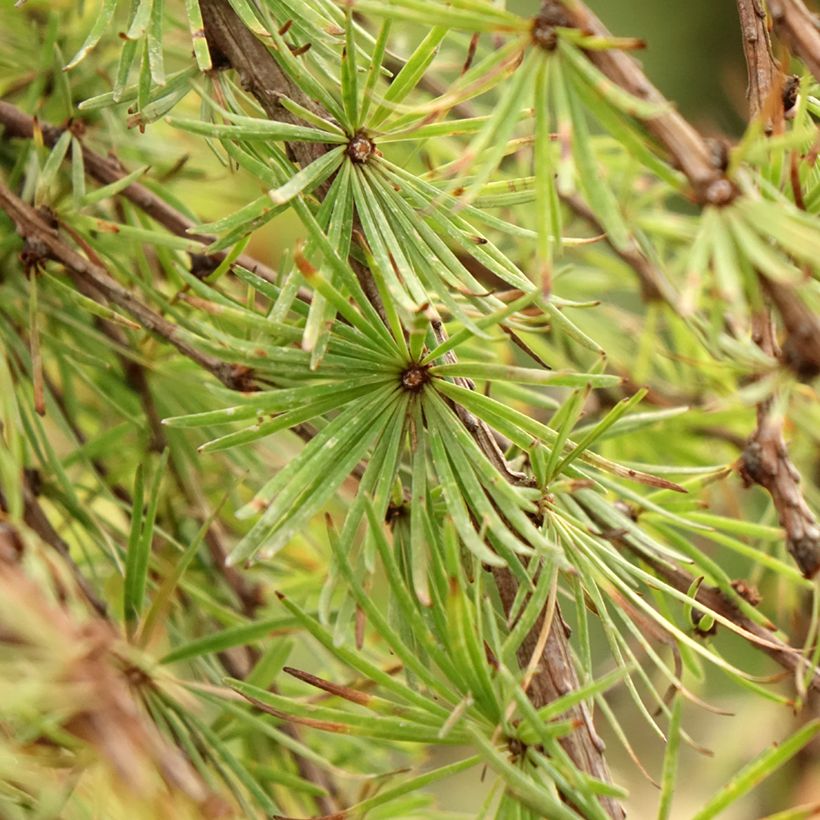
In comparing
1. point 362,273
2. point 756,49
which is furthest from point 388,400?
point 756,49

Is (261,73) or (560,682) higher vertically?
(261,73)

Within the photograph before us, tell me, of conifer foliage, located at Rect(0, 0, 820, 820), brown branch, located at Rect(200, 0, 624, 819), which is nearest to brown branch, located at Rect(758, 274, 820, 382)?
conifer foliage, located at Rect(0, 0, 820, 820)

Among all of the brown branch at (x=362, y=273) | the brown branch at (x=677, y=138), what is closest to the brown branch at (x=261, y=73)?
the brown branch at (x=362, y=273)

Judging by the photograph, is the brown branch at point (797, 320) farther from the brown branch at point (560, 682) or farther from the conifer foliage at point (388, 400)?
the brown branch at point (560, 682)

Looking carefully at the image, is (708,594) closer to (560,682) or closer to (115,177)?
(560,682)

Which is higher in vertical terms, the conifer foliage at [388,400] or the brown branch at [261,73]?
the brown branch at [261,73]

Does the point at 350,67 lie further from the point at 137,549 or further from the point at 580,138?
the point at 137,549

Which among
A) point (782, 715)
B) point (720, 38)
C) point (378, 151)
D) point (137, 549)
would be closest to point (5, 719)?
point (137, 549)
